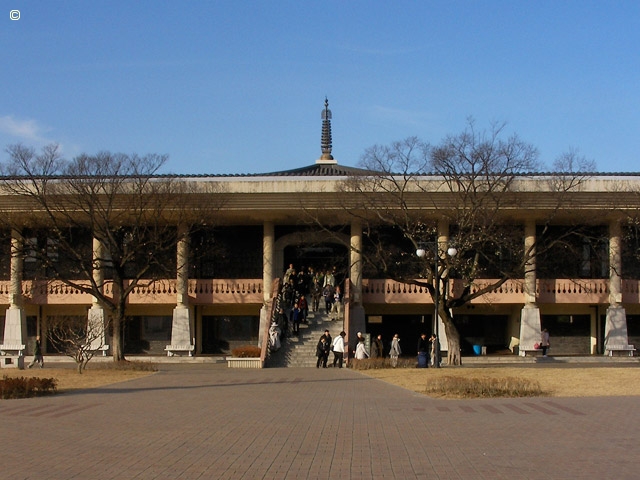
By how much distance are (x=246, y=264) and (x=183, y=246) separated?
524cm

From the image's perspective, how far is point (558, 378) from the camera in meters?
24.4

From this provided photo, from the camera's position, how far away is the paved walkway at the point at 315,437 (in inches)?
416

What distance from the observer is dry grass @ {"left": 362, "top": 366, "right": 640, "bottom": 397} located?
67.6 feet

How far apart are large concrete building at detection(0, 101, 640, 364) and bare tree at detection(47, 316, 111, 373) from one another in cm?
96

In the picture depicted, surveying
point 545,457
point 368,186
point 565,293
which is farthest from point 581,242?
point 545,457

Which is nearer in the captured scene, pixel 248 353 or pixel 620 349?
pixel 248 353

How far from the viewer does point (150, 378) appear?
2692cm

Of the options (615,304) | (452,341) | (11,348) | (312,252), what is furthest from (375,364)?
(11,348)

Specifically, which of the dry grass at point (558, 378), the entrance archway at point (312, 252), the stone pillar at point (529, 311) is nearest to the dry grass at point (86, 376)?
the dry grass at point (558, 378)

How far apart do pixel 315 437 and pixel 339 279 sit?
31403 millimetres

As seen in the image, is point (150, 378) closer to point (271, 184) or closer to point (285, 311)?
point (285, 311)

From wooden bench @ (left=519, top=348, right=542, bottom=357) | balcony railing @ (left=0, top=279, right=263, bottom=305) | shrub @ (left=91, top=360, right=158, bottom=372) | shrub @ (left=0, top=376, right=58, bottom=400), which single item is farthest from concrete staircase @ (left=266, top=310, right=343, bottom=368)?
shrub @ (left=0, top=376, right=58, bottom=400)

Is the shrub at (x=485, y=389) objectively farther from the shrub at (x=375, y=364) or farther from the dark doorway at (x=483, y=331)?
the dark doorway at (x=483, y=331)

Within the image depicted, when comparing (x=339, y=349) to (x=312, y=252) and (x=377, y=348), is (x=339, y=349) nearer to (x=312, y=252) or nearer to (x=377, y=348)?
(x=377, y=348)
